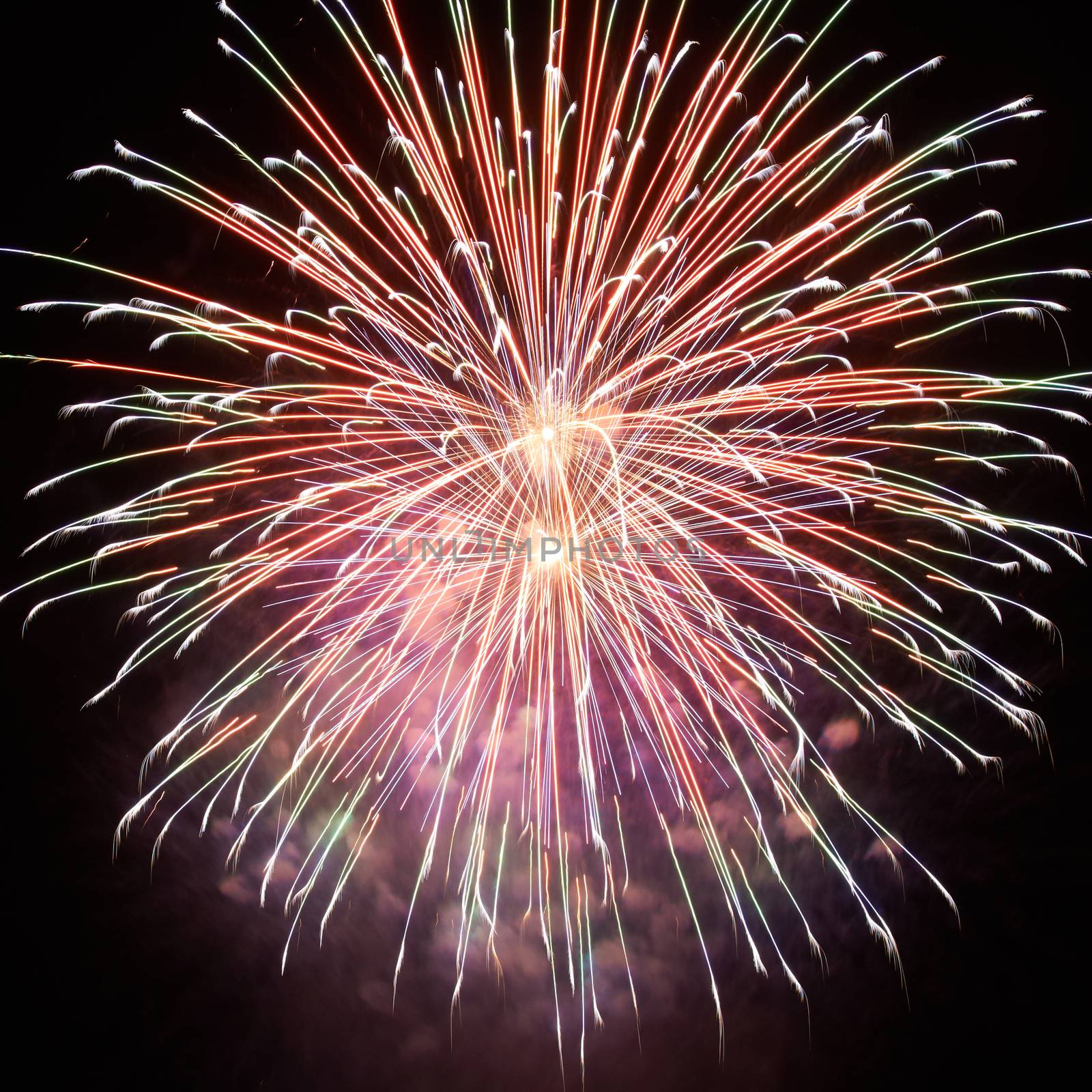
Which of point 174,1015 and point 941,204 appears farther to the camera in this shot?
point 174,1015

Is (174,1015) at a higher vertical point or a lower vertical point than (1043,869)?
lower

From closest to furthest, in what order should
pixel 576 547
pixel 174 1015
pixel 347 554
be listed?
pixel 576 547 < pixel 347 554 < pixel 174 1015

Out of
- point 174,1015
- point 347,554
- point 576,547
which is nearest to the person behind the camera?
point 576,547

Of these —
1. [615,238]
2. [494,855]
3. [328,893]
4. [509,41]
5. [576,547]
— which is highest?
[509,41]

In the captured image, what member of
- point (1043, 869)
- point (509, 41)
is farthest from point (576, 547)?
point (1043, 869)

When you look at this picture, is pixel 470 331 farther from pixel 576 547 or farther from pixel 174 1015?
pixel 174 1015

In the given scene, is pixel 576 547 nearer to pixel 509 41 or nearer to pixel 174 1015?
pixel 509 41

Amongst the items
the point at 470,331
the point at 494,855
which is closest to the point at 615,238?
the point at 470,331
